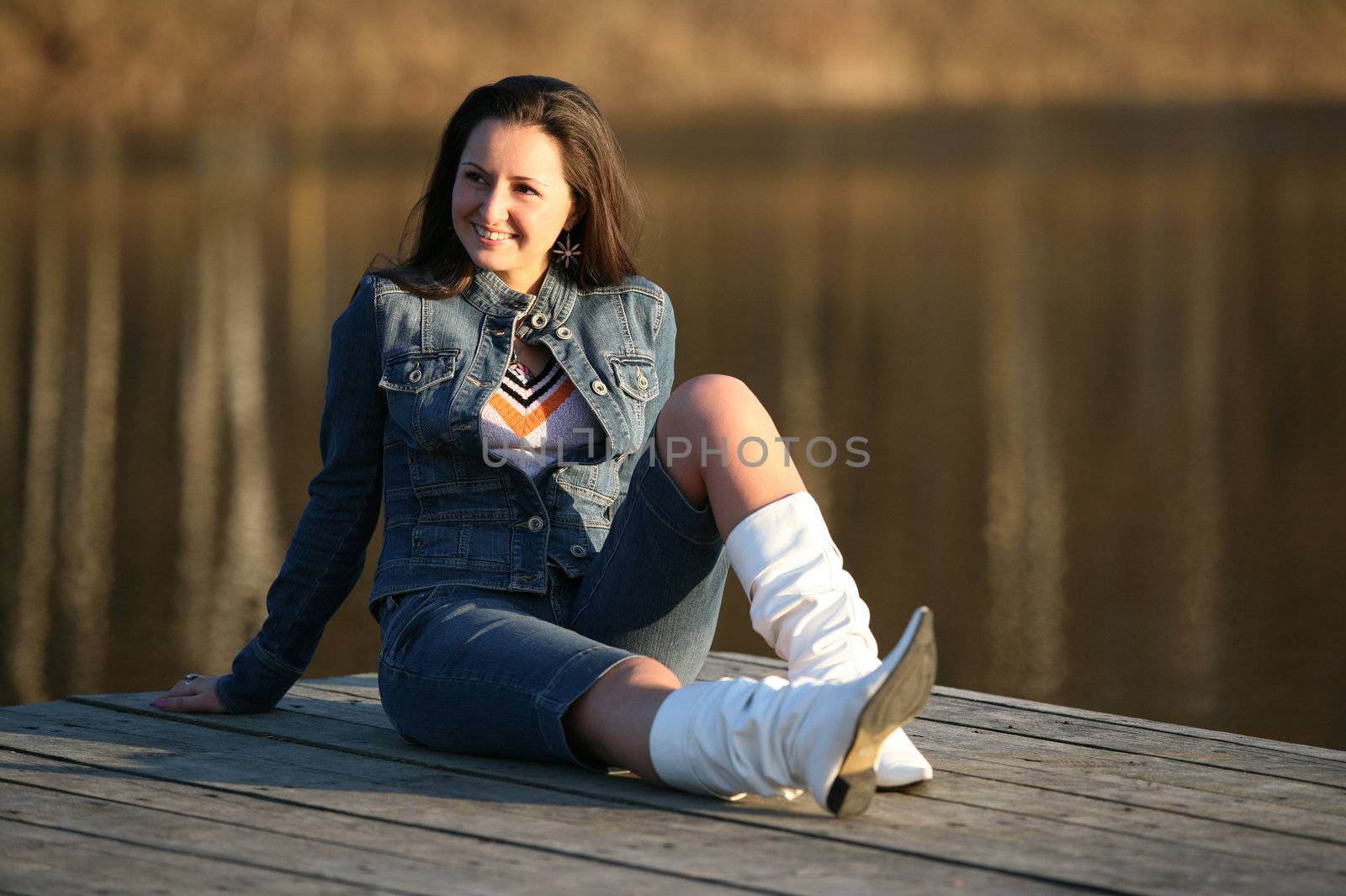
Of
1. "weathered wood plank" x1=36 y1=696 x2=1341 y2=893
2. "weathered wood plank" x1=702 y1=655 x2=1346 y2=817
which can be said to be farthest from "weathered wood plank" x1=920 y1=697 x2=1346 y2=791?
"weathered wood plank" x1=36 y1=696 x2=1341 y2=893

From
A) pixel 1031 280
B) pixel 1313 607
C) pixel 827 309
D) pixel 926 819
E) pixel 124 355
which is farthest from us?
pixel 1031 280

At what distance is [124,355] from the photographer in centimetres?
1387

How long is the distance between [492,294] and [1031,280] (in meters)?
17.2

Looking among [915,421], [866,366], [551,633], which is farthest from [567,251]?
[866,366]

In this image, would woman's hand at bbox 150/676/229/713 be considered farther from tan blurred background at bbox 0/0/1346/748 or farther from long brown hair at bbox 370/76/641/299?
tan blurred background at bbox 0/0/1346/748

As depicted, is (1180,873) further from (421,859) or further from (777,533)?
(421,859)

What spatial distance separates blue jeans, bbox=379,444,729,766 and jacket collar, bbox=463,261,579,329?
1.34 ft

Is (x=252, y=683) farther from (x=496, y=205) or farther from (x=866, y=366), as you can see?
(x=866, y=366)

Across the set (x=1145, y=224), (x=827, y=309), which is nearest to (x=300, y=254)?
(x=827, y=309)

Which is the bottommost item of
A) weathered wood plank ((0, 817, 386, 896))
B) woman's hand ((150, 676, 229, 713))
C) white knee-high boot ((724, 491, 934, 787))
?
weathered wood plank ((0, 817, 386, 896))

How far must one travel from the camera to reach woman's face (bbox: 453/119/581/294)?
2.82 metres

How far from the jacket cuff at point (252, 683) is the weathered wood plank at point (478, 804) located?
27mm

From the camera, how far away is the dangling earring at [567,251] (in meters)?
2.95

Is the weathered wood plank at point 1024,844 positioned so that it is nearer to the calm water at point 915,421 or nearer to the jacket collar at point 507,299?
the jacket collar at point 507,299
